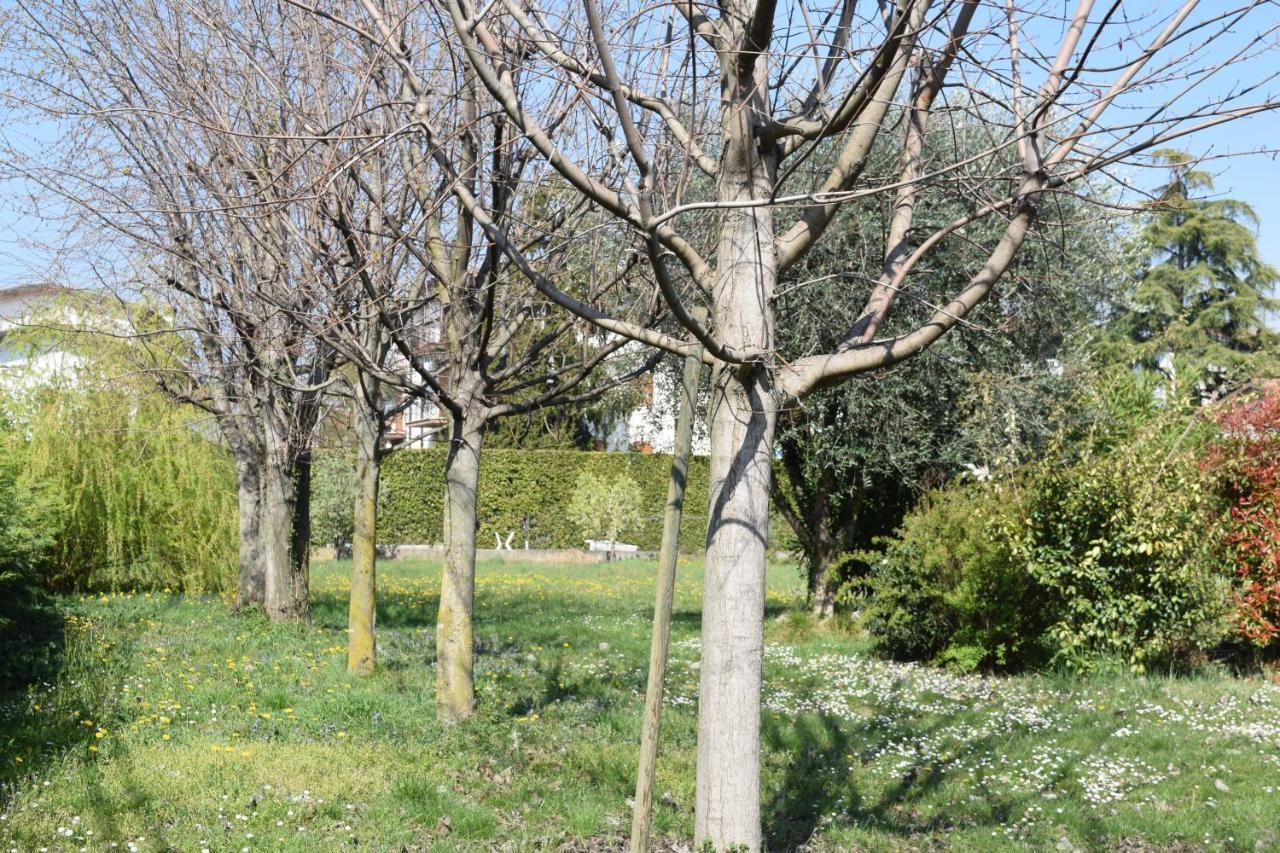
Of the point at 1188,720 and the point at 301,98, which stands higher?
the point at 301,98

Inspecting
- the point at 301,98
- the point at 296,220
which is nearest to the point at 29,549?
the point at 296,220

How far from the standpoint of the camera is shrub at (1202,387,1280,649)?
9852 mm

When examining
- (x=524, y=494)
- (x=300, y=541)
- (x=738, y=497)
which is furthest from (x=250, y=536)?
(x=524, y=494)

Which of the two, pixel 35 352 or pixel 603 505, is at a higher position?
pixel 35 352

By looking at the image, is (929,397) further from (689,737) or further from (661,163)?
(661,163)

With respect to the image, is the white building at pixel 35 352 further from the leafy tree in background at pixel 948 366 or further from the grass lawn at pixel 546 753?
the leafy tree in background at pixel 948 366

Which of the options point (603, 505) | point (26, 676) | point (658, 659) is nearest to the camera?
point (658, 659)

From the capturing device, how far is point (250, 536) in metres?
11.4

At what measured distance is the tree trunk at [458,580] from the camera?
6.84m

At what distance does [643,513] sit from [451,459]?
18.3 m

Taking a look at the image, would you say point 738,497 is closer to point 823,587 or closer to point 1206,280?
point 823,587

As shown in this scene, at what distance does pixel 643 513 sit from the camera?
990 inches

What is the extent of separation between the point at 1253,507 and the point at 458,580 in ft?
25.5

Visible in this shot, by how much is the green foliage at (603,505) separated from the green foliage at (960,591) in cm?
1276
